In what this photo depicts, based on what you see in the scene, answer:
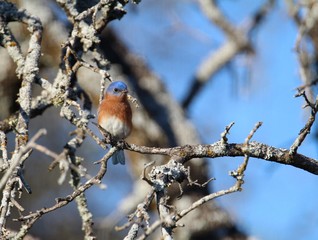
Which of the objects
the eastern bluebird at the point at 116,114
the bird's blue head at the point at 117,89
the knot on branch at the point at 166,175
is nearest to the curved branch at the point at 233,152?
the knot on branch at the point at 166,175

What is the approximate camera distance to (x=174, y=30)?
849 cm

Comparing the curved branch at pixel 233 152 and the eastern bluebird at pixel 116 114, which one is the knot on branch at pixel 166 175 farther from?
the eastern bluebird at pixel 116 114

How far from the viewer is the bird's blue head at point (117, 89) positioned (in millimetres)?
4645

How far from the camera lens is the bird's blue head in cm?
464

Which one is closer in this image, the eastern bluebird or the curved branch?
the curved branch

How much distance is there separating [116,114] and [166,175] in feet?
4.76

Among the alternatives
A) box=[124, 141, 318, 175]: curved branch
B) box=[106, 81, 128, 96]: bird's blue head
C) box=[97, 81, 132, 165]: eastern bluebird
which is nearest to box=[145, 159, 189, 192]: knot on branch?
box=[124, 141, 318, 175]: curved branch

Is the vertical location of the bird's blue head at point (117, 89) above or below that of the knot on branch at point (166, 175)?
above

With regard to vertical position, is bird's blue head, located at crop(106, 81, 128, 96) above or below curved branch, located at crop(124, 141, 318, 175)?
above

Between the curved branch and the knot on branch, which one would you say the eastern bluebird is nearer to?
the curved branch

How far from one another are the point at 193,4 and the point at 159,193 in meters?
5.63

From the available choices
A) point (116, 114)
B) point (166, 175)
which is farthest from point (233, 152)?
point (116, 114)

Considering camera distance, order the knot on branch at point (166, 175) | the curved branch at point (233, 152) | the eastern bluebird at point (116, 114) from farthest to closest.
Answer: the eastern bluebird at point (116, 114) < the curved branch at point (233, 152) < the knot on branch at point (166, 175)

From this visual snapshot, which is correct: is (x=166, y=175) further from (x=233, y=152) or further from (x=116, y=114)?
(x=116, y=114)
